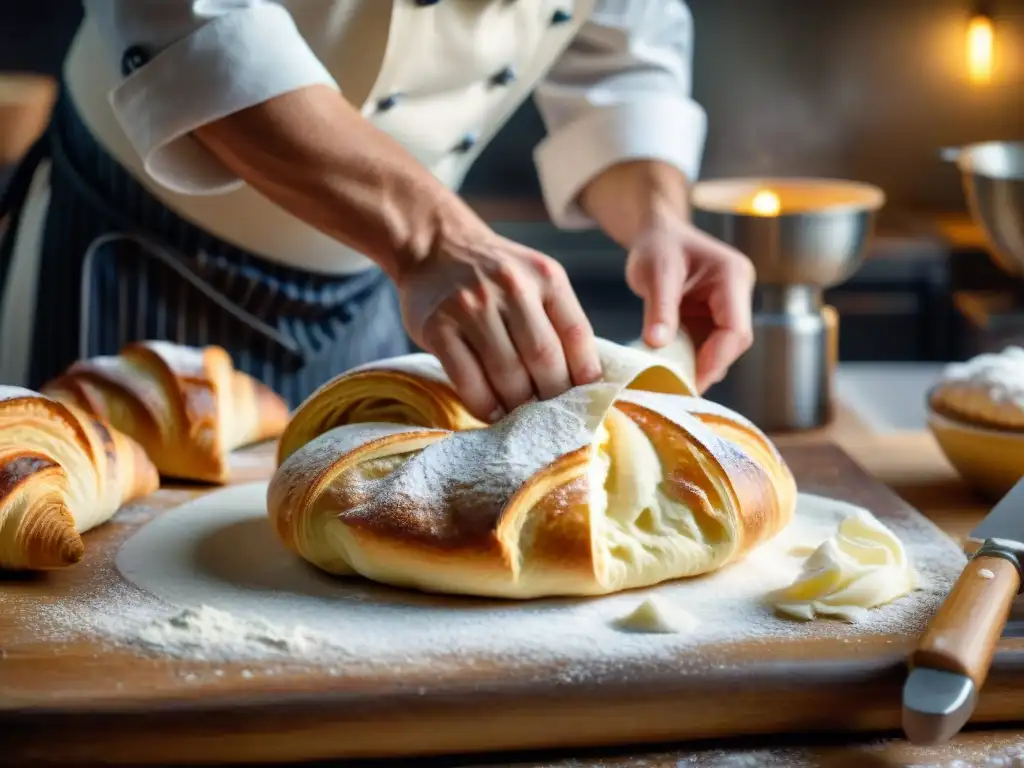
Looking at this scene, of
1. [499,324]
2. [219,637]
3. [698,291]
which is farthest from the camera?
[698,291]

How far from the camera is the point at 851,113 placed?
12.1 ft

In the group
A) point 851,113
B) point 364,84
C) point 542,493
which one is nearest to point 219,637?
point 542,493

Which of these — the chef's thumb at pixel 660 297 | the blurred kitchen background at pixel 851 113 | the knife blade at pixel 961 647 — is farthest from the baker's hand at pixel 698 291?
the blurred kitchen background at pixel 851 113

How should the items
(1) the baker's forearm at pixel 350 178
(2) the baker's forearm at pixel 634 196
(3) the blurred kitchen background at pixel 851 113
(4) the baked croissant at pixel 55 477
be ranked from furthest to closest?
1. (3) the blurred kitchen background at pixel 851 113
2. (2) the baker's forearm at pixel 634 196
3. (1) the baker's forearm at pixel 350 178
4. (4) the baked croissant at pixel 55 477

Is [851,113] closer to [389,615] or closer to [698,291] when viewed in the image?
[698,291]

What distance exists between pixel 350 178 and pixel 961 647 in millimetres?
697

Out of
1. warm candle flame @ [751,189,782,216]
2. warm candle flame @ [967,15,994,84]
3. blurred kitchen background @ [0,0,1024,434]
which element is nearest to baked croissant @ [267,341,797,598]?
warm candle flame @ [751,189,782,216]

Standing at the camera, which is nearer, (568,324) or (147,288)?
(568,324)

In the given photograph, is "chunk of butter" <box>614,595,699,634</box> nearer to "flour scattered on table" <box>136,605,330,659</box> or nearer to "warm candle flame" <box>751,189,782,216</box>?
"flour scattered on table" <box>136,605,330,659</box>

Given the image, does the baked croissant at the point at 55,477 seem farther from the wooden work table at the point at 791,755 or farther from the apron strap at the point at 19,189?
the apron strap at the point at 19,189

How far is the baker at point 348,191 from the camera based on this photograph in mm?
1244

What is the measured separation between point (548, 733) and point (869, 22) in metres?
3.11

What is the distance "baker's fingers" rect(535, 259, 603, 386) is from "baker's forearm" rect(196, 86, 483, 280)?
0.31 ft

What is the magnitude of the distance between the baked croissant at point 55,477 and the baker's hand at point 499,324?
0.34 m
